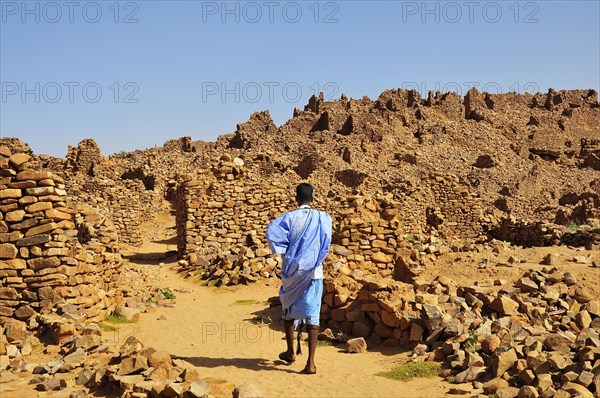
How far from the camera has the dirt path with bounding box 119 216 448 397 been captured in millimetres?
5836

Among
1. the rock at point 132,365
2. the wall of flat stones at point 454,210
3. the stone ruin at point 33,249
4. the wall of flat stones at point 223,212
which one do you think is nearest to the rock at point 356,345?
the rock at point 132,365

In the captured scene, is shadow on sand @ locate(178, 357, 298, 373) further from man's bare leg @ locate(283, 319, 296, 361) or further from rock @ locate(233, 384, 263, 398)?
rock @ locate(233, 384, 263, 398)

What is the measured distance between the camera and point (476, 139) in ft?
176

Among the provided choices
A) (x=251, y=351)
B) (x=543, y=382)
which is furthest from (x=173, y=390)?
(x=543, y=382)

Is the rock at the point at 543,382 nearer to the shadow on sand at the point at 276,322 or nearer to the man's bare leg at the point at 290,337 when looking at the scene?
the shadow on sand at the point at 276,322

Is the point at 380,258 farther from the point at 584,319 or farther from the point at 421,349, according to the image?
the point at 421,349

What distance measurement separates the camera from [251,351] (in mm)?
7469

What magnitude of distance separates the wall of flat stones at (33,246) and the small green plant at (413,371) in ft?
15.3

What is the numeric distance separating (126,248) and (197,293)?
8700mm

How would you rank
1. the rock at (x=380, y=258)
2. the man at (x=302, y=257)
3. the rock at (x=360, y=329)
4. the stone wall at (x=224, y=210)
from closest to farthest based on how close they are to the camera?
1. the man at (x=302, y=257)
2. the rock at (x=360, y=329)
3. the rock at (x=380, y=258)
4. the stone wall at (x=224, y=210)

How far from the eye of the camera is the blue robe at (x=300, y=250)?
631 cm

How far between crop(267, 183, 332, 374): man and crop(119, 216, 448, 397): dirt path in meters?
0.47

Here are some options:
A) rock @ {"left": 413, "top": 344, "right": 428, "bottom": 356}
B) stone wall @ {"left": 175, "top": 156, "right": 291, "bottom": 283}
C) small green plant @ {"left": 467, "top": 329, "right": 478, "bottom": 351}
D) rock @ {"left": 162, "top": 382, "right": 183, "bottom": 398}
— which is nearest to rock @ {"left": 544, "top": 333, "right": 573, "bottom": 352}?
small green plant @ {"left": 467, "top": 329, "right": 478, "bottom": 351}

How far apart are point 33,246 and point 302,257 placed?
14.3 ft
